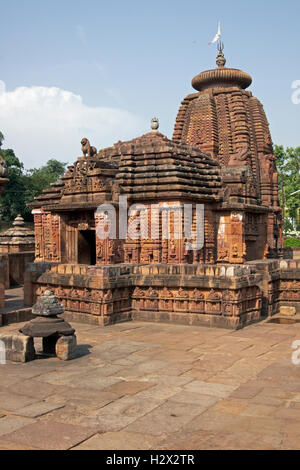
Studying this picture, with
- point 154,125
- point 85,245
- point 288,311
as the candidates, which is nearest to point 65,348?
point 288,311

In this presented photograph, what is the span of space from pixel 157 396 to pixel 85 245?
977cm

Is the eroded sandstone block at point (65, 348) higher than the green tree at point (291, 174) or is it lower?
lower

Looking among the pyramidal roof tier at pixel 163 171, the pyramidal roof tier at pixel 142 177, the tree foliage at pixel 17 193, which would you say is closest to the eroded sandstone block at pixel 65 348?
the pyramidal roof tier at pixel 142 177

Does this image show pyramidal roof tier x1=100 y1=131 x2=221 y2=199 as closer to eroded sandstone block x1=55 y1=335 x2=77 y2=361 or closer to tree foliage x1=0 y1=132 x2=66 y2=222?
eroded sandstone block x1=55 y1=335 x2=77 y2=361

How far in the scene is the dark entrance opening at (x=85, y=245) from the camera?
49.8 ft

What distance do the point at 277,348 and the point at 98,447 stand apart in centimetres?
492

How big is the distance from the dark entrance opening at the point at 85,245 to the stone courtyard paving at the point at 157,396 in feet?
20.1

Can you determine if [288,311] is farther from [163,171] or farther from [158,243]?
[163,171]

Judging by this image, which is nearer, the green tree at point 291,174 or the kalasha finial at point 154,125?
the kalasha finial at point 154,125

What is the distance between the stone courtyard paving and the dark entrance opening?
6.12 m

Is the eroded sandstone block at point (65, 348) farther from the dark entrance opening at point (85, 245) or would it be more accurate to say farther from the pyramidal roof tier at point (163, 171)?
the dark entrance opening at point (85, 245)

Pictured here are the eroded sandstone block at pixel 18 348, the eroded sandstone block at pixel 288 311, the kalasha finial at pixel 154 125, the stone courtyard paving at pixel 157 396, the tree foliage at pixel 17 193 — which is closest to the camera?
the stone courtyard paving at pixel 157 396

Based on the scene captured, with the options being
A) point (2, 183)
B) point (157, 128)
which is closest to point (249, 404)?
point (2, 183)
